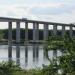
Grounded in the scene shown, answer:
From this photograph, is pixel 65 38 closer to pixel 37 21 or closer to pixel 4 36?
pixel 37 21

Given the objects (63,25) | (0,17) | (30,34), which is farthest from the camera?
(30,34)

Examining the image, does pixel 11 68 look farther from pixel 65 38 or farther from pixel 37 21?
pixel 37 21

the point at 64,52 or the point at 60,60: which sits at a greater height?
the point at 64,52

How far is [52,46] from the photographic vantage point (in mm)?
9172

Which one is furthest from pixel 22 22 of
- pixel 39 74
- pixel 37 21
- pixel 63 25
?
pixel 39 74

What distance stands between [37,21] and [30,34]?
51.0ft

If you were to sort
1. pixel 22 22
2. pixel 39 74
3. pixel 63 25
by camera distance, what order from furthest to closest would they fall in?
pixel 63 25
pixel 22 22
pixel 39 74

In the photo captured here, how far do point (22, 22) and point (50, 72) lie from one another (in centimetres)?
4904

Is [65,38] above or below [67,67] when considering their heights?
above

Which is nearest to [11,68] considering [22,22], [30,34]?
[22,22]

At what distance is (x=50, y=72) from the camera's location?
30.1 ft

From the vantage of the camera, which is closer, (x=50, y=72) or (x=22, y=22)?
(x=50, y=72)

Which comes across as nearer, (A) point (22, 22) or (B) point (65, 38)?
(B) point (65, 38)

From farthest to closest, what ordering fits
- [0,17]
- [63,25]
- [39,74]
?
[63,25] < [0,17] < [39,74]
